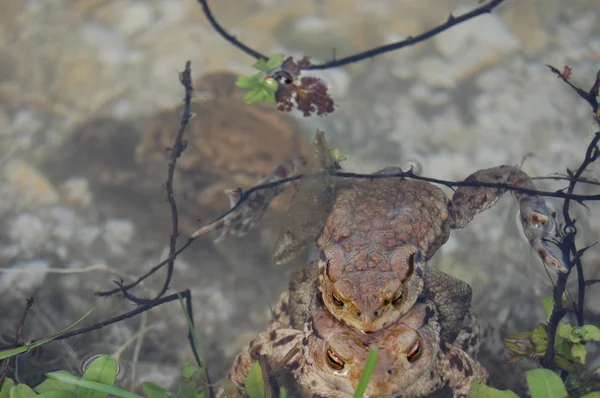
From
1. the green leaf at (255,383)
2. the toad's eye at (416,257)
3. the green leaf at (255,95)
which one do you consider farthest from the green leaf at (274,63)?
the green leaf at (255,383)

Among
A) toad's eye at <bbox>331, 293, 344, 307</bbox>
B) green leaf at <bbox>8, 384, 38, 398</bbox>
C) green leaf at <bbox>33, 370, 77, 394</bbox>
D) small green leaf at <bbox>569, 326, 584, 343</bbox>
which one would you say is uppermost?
toad's eye at <bbox>331, 293, 344, 307</bbox>

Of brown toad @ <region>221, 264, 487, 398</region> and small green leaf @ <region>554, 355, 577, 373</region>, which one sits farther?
small green leaf @ <region>554, 355, 577, 373</region>

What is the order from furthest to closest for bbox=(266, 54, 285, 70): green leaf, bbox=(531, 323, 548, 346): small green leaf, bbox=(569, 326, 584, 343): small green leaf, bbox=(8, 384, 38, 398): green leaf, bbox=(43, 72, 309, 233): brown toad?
bbox=(43, 72, 309, 233): brown toad
bbox=(266, 54, 285, 70): green leaf
bbox=(531, 323, 548, 346): small green leaf
bbox=(569, 326, 584, 343): small green leaf
bbox=(8, 384, 38, 398): green leaf

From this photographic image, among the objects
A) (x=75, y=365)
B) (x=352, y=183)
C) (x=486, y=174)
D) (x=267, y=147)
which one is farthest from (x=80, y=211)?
(x=486, y=174)

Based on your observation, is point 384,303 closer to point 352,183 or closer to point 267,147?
point 352,183

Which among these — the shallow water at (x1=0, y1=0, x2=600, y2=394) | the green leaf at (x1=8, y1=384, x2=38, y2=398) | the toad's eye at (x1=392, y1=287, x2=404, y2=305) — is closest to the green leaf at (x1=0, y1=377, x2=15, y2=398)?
the green leaf at (x1=8, y1=384, x2=38, y2=398)

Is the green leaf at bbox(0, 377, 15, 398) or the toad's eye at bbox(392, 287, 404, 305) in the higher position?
the toad's eye at bbox(392, 287, 404, 305)

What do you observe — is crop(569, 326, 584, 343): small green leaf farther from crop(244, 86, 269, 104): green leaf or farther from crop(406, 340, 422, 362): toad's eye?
crop(244, 86, 269, 104): green leaf

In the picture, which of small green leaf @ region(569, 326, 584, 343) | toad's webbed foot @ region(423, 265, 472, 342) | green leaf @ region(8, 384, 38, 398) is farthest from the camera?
toad's webbed foot @ region(423, 265, 472, 342)
